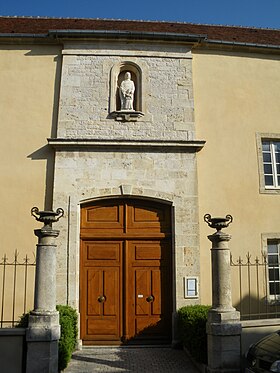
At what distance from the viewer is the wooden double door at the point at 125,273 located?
9.66m

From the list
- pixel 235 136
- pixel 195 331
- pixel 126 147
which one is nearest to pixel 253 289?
pixel 195 331

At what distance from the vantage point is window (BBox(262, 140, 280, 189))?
10914mm

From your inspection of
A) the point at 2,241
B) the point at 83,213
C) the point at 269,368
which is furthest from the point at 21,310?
the point at 269,368

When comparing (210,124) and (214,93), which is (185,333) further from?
(214,93)

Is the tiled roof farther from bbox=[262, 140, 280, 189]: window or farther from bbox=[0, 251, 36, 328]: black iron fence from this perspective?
bbox=[0, 251, 36, 328]: black iron fence

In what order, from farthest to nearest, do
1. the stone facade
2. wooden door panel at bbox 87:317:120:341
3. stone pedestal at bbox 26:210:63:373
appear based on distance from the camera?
the stone facade < wooden door panel at bbox 87:317:120:341 < stone pedestal at bbox 26:210:63:373

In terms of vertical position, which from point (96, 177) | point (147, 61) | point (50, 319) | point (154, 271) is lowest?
point (50, 319)

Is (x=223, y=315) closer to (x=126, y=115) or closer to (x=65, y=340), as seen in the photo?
(x=65, y=340)

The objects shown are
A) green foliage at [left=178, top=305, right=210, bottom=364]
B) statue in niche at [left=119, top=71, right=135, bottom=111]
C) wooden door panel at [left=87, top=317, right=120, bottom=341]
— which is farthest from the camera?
statue in niche at [left=119, top=71, right=135, bottom=111]

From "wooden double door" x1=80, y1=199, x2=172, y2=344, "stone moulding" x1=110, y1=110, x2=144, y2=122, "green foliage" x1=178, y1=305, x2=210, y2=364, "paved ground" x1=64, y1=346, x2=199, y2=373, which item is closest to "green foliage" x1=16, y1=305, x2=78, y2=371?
"paved ground" x1=64, y1=346, x2=199, y2=373

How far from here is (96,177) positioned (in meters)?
10.1

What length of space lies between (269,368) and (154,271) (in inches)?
162

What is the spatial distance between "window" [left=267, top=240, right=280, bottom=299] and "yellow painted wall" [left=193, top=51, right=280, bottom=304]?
345 millimetres

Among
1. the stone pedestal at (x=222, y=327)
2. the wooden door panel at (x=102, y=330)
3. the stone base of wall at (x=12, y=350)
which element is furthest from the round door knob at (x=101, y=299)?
the stone pedestal at (x=222, y=327)
